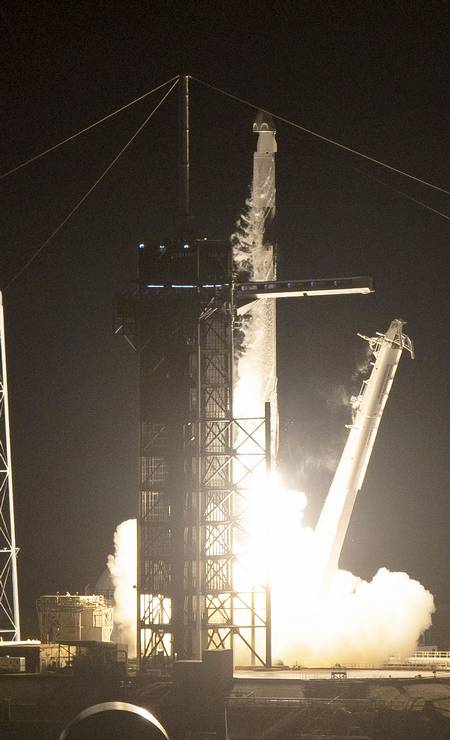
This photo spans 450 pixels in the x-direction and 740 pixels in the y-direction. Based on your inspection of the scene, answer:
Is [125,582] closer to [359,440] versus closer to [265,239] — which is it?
[359,440]

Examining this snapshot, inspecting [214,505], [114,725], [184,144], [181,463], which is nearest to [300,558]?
[214,505]

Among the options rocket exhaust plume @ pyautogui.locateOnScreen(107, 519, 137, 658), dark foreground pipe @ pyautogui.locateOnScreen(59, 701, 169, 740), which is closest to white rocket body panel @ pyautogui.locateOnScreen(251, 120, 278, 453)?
rocket exhaust plume @ pyautogui.locateOnScreen(107, 519, 137, 658)

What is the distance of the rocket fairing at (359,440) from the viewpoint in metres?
48.0

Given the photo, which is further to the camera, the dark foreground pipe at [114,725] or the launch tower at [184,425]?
the launch tower at [184,425]

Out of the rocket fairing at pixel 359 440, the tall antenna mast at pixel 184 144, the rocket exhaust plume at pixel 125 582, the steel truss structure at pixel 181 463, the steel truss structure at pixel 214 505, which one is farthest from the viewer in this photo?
the rocket exhaust plume at pixel 125 582

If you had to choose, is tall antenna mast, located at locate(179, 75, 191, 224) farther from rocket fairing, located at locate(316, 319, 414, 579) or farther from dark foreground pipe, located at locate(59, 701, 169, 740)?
dark foreground pipe, located at locate(59, 701, 169, 740)

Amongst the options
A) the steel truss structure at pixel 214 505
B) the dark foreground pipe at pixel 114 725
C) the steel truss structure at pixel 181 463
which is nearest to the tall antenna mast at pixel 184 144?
the steel truss structure at pixel 181 463

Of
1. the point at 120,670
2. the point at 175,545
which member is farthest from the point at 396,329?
the point at 120,670

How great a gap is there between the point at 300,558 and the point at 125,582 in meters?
7.94

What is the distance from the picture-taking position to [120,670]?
40.7 metres

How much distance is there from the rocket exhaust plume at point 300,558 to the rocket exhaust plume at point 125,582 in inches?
247

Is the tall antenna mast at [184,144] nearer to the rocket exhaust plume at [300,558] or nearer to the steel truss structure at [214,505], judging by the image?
the steel truss structure at [214,505]

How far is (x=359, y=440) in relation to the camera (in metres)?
48.6

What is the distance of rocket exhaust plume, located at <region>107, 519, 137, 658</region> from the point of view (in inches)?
2119
